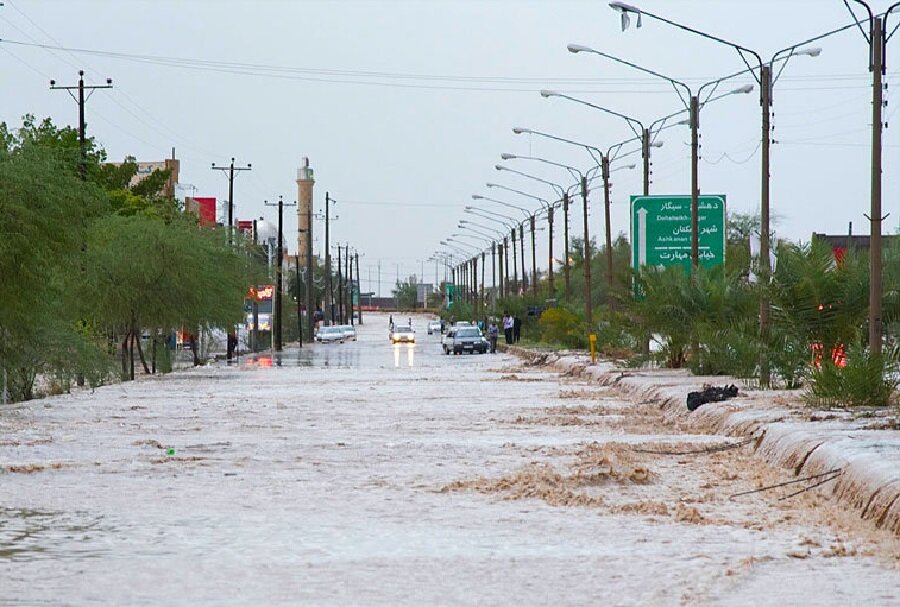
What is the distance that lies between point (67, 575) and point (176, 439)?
491 inches

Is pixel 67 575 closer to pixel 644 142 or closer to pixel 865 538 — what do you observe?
pixel 865 538

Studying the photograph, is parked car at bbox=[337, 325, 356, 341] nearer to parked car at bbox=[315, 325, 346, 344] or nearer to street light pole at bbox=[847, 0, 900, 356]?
parked car at bbox=[315, 325, 346, 344]

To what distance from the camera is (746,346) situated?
30.9m

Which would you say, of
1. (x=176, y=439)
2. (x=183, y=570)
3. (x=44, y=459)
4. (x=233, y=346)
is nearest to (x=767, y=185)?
(x=176, y=439)

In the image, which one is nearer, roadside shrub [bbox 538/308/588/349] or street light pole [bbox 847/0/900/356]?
street light pole [bbox 847/0/900/356]

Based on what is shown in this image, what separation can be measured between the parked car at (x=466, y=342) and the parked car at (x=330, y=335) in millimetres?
42227

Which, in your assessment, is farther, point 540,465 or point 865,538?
point 540,465

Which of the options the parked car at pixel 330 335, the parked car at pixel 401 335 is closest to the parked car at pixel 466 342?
the parked car at pixel 401 335

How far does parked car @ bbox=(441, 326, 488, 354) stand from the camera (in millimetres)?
81312

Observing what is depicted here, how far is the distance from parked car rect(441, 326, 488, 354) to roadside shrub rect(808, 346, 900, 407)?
57.9 m

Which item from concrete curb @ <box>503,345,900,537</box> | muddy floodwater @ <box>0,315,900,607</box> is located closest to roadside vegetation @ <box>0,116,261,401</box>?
muddy floodwater @ <box>0,315,900,607</box>

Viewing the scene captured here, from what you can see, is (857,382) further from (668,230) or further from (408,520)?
(668,230)

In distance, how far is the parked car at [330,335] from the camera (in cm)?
12575

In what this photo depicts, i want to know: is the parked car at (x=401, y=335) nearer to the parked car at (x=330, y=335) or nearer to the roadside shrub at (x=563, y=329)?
the parked car at (x=330, y=335)
